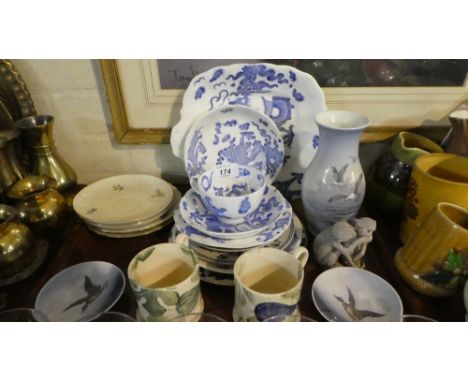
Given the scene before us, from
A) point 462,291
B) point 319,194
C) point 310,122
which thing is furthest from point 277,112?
point 462,291

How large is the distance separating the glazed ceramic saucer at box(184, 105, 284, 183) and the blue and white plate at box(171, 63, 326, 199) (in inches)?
0.8

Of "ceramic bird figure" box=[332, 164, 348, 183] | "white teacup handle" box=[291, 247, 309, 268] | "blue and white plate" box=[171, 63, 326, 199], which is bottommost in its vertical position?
"white teacup handle" box=[291, 247, 309, 268]

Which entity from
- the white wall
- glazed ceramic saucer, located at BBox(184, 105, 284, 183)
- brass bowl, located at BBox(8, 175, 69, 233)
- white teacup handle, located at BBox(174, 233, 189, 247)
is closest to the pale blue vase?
glazed ceramic saucer, located at BBox(184, 105, 284, 183)

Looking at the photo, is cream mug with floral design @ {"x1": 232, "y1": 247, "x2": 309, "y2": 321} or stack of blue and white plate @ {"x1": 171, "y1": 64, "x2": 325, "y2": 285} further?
stack of blue and white plate @ {"x1": 171, "y1": 64, "x2": 325, "y2": 285}

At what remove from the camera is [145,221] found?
70 centimetres

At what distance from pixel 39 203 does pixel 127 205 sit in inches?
6.3

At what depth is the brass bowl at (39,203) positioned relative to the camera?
0.67m

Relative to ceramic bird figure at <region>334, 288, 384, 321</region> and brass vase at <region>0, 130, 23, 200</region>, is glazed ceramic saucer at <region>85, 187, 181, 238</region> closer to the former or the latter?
brass vase at <region>0, 130, 23, 200</region>

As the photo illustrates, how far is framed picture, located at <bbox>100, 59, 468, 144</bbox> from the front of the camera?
2.25 feet

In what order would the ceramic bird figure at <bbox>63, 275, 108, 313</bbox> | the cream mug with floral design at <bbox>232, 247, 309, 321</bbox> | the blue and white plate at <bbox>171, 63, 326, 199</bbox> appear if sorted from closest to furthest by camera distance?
1. the cream mug with floral design at <bbox>232, 247, 309, 321</bbox>
2. the ceramic bird figure at <bbox>63, 275, 108, 313</bbox>
3. the blue and white plate at <bbox>171, 63, 326, 199</bbox>

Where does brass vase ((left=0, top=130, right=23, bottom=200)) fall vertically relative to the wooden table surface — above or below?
above

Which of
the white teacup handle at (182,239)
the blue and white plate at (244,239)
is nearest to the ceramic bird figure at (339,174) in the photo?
the blue and white plate at (244,239)

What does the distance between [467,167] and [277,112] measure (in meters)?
0.35

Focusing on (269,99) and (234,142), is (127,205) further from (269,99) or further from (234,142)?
(269,99)
